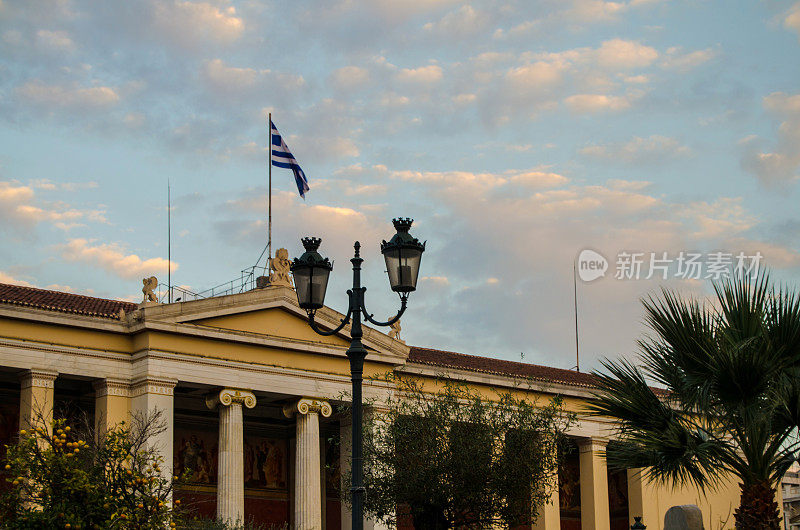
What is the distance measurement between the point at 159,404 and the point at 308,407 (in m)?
5.60

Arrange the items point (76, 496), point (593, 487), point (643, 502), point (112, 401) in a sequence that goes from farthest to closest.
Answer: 1. point (643, 502)
2. point (593, 487)
3. point (112, 401)
4. point (76, 496)

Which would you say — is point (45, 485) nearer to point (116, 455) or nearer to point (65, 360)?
point (116, 455)

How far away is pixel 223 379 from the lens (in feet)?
119

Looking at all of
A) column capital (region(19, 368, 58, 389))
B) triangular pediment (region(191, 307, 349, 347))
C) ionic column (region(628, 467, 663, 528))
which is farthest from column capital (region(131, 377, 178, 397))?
ionic column (region(628, 467, 663, 528))

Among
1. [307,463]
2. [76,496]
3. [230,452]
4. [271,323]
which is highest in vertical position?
[271,323]

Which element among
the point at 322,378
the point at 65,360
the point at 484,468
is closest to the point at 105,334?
the point at 65,360

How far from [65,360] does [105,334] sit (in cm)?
155

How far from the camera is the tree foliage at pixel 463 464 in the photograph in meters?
29.4

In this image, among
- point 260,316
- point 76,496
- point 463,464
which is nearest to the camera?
point 76,496

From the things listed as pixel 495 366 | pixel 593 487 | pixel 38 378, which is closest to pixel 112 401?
pixel 38 378

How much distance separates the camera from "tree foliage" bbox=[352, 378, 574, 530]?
2944 cm

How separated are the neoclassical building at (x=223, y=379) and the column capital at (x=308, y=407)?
0.04 m

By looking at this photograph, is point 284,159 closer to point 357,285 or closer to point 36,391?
point 36,391

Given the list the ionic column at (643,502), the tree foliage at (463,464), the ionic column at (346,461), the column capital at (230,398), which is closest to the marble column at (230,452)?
the column capital at (230,398)
